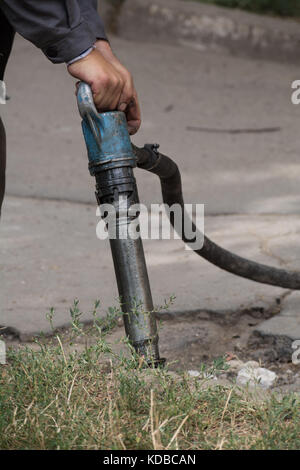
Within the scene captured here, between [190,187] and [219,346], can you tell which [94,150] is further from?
[190,187]

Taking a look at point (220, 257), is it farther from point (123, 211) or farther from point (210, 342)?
point (123, 211)

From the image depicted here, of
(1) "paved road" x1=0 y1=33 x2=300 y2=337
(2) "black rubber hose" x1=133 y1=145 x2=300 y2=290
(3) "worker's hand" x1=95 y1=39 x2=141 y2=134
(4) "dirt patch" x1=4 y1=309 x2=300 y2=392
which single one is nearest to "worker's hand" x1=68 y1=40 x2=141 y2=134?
(3) "worker's hand" x1=95 y1=39 x2=141 y2=134

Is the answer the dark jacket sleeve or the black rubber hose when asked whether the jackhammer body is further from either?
the black rubber hose

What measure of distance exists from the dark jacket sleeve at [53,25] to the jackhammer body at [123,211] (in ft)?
0.53

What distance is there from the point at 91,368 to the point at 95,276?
1.12 meters

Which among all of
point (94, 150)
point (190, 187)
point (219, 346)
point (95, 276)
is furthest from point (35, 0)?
point (190, 187)

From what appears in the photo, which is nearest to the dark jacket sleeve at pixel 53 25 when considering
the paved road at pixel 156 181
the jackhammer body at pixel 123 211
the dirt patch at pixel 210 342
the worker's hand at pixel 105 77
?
the worker's hand at pixel 105 77

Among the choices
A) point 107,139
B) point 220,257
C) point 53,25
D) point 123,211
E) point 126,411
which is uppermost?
point 53,25

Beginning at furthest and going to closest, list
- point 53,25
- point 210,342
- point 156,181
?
1. point 156,181
2. point 210,342
3. point 53,25

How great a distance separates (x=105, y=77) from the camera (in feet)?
5.88

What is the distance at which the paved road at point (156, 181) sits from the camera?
287 cm

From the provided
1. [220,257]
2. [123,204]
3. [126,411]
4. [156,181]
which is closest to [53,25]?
[123,204]

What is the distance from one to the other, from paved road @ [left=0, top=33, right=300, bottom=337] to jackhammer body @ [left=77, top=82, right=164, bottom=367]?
2.39 feet

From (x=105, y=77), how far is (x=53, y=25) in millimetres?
164
